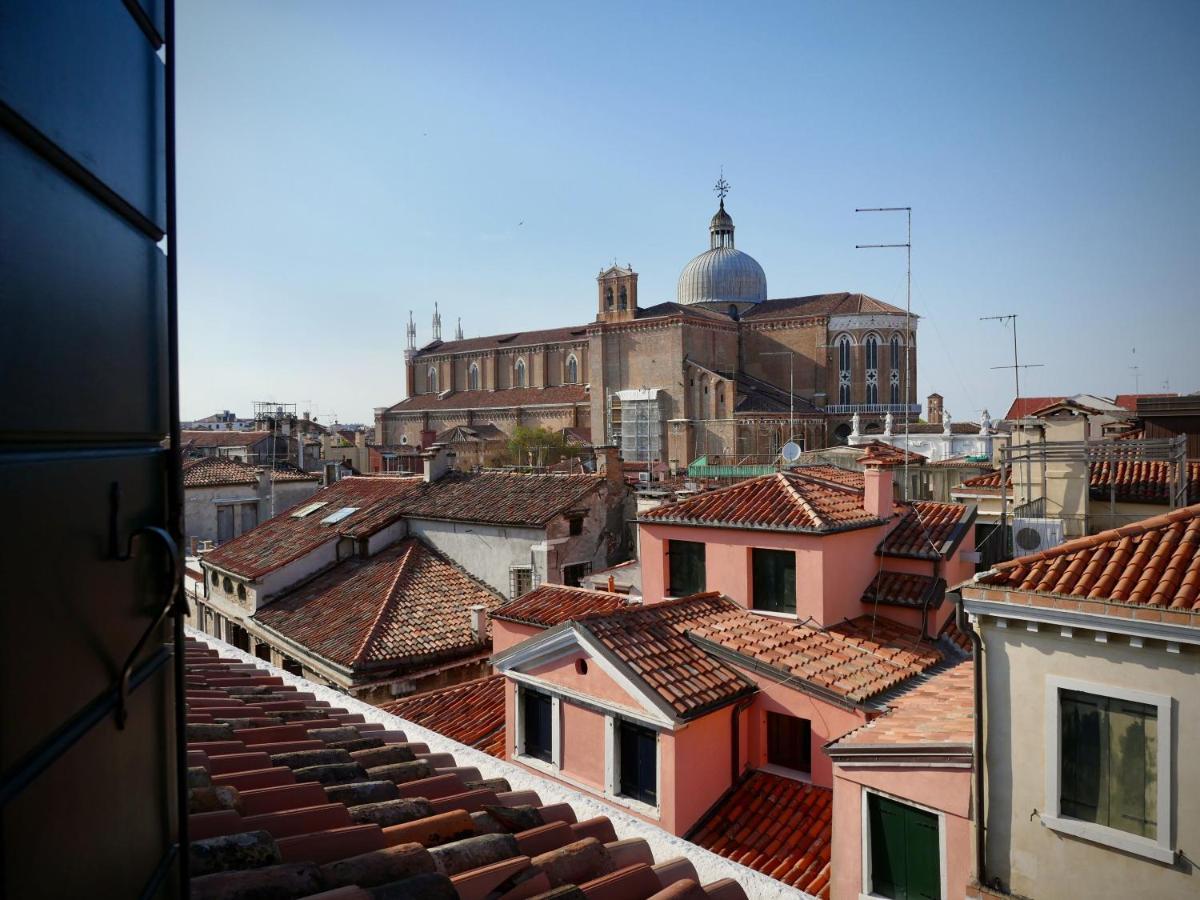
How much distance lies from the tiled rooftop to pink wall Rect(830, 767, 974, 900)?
3843 millimetres

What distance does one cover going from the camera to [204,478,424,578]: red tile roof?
16.7 meters

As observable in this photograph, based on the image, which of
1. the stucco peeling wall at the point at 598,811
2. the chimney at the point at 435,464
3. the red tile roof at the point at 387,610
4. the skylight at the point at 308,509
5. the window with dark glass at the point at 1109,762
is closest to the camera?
the stucco peeling wall at the point at 598,811

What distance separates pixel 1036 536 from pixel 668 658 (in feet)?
20.9

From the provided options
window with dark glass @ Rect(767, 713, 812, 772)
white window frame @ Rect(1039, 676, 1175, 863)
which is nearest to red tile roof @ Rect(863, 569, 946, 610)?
window with dark glass @ Rect(767, 713, 812, 772)

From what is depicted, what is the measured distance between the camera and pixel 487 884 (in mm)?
2250

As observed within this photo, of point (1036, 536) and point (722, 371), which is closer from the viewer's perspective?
point (1036, 536)

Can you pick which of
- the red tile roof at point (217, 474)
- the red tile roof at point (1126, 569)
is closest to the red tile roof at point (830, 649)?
the red tile roof at point (1126, 569)

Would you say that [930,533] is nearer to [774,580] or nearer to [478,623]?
[774,580]

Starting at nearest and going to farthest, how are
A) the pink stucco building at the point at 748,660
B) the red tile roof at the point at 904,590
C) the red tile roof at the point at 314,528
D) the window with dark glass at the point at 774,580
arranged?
the pink stucco building at the point at 748,660, the window with dark glass at the point at 774,580, the red tile roof at the point at 904,590, the red tile roof at the point at 314,528

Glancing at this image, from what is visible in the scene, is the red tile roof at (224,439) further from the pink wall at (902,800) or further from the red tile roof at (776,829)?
the pink wall at (902,800)

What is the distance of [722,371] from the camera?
46094mm

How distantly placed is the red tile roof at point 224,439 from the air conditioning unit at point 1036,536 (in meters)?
34.8

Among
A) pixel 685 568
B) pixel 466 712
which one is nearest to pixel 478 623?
pixel 466 712

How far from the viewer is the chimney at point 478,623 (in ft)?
45.0
